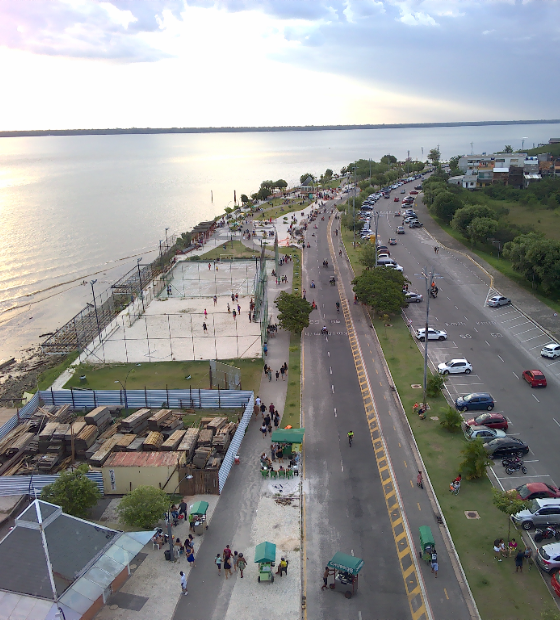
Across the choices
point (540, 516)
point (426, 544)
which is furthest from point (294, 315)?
point (426, 544)

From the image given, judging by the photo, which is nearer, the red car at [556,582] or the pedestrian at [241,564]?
the red car at [556,582]

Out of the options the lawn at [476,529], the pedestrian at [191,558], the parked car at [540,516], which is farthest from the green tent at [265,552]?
the parked car at [540,516]

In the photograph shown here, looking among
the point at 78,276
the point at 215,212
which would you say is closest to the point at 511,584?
the point at 78,276

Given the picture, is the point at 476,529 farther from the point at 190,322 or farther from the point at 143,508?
the point at 190,322

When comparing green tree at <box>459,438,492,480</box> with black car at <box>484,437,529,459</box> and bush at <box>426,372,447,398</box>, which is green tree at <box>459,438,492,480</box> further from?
bush at <box>426,372,447,398</box>

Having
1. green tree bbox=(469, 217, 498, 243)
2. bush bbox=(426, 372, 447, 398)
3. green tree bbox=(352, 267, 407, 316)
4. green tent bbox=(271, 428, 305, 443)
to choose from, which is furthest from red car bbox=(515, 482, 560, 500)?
green tree bbox=(469, 217, 498, 243)

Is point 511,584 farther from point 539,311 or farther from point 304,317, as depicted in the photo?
point 539,311

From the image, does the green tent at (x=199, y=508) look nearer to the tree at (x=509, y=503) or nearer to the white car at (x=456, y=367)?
the tree at (x=509, y=503)

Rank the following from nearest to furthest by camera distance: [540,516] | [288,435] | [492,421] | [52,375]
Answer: [540,516], [288,435], [492,421], [52,375]
